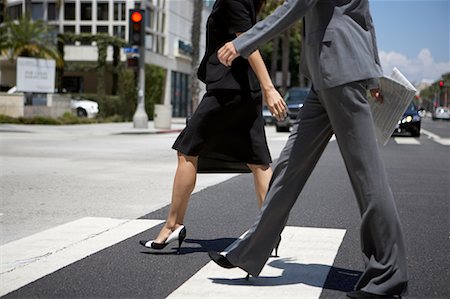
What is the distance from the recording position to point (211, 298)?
373 centimetres

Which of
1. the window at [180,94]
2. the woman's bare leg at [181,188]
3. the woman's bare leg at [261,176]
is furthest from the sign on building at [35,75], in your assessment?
the woman's bare leg at [261,176]

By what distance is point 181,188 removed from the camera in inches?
189

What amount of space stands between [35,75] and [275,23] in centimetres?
2977

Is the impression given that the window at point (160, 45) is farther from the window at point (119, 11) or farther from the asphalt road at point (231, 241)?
the asphalt road at point (231, 241)

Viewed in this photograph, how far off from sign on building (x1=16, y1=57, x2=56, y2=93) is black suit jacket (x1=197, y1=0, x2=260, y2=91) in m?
27.9

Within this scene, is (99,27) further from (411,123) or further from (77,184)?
(77,184)

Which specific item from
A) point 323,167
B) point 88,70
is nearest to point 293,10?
point 323,167

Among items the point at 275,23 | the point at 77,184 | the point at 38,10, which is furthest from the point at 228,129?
the point at 38,10

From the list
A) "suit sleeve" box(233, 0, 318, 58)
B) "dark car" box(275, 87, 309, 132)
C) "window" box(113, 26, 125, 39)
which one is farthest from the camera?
"window" box(113, 26, 125, 39)

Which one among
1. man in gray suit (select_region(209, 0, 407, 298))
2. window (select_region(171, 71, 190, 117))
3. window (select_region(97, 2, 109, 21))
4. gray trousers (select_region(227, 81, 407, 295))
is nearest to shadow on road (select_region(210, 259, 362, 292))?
gray trousers (select_region(227, 81, 407, 295))

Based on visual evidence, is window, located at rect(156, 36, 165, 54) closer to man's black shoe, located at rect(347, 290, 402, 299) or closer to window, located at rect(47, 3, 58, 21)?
A: window, located at rect(47, 3, 58, 21)

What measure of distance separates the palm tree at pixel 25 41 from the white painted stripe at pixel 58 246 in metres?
29.8

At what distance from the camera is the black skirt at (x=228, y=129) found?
4.60 metres

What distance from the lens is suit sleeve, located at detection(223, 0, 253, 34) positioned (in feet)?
14.9
